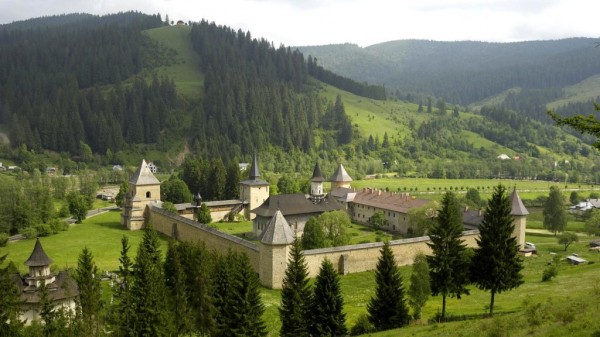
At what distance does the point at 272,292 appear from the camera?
41625mm

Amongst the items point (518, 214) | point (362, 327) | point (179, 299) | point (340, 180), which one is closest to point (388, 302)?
point (362, 327)

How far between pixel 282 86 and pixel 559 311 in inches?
5989

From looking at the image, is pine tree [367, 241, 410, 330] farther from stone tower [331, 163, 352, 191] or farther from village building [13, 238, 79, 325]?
stone tower [331, 163, 352, 191]

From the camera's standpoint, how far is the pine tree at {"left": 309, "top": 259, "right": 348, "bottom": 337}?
29.3 meters

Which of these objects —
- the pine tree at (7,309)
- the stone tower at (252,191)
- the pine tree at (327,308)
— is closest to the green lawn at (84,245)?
the stone tower at (252,191)

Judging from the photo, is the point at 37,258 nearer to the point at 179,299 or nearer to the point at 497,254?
the point at 179,299

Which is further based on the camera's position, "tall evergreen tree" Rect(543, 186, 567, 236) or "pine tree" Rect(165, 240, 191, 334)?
"tall evergreen tree" Rect(543, 186, 567, 236)

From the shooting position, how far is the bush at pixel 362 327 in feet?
102

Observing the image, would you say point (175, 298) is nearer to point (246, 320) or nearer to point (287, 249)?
point (246, 320)

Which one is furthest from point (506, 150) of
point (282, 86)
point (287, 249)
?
point (287, 249)

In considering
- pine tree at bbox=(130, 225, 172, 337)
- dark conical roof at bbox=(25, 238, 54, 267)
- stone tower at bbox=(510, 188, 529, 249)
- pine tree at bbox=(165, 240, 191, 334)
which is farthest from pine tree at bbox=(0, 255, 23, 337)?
stone tower at bbox=(510, 188, 529, 249)

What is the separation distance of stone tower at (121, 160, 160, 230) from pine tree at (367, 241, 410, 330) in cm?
4410

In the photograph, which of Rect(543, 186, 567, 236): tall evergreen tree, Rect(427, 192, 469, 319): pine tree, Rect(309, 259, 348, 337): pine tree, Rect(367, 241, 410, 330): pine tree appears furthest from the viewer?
Rect(543, 186, 567, 236): tall evergreen tree

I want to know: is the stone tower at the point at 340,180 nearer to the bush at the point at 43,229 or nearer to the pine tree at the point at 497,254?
the bush at the point at 43,229
